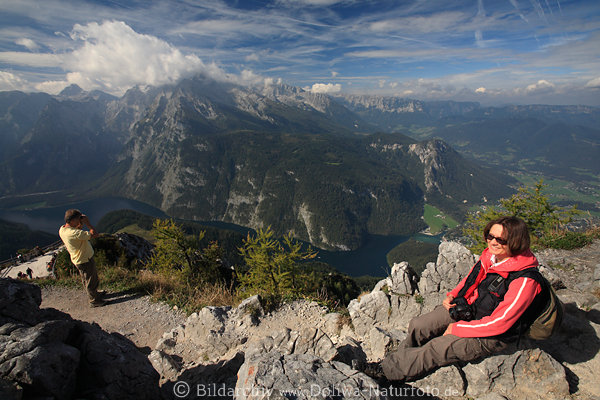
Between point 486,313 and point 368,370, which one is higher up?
point 486,313

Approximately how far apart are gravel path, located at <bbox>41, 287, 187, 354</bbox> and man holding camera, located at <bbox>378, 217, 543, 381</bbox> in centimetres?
910

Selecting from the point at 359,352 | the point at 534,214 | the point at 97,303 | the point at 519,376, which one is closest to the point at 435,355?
the point at 519,376

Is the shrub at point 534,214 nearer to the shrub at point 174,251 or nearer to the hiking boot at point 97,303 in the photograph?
the shrub at point 174,251

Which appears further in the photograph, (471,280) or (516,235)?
(471,280)

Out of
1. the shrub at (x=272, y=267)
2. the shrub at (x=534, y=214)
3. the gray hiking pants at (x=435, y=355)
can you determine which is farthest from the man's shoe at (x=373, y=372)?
the shrub at (x=534, y=214)

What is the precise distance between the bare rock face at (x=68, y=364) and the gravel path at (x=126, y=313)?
4.74m

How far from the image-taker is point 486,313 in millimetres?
5719

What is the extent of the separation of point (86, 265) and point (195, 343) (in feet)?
19.8

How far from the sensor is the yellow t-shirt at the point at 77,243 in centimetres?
1013

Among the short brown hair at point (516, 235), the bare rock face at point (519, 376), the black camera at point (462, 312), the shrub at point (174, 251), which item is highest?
the short brown hair at point (516, 235)

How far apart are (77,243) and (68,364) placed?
7.31 m

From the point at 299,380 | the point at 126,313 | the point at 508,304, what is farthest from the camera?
the point at 126,313

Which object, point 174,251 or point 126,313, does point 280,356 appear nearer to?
point 126,313

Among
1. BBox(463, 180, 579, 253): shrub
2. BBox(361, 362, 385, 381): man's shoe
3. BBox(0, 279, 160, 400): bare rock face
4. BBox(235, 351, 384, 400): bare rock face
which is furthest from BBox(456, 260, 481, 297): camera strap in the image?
BBox(463, 180, 579, 253): shrub
